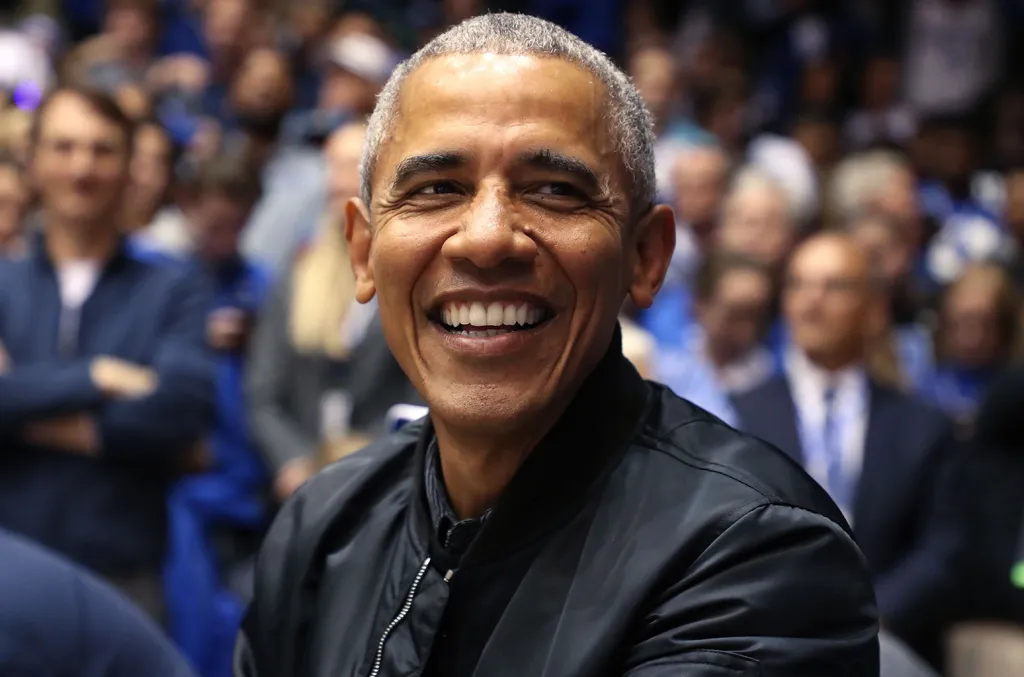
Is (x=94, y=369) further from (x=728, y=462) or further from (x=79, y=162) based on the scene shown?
(x=728, y=462)

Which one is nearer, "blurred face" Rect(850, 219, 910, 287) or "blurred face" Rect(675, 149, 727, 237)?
"blurred face" Rect(850, 219, 910, 287)

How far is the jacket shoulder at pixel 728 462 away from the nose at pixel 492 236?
0.87 ft

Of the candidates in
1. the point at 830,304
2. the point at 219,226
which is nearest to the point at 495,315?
the point at 830,304

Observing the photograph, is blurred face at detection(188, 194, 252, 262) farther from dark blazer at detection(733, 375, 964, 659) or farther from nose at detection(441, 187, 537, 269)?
nose at detection(441, 187, 537, 269)

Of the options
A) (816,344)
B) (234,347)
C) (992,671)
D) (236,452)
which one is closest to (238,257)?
(234,347)

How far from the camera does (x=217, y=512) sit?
4613 mm

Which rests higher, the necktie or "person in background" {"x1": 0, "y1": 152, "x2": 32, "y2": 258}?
"person in background" {"x1": 0, "y1": 152, "x2": 32, "y2": 258}

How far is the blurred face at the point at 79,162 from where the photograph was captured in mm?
3715

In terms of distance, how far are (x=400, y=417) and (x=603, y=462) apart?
72 centimetres

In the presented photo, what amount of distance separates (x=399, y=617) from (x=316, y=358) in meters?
2.66

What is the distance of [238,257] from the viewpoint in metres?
5.14

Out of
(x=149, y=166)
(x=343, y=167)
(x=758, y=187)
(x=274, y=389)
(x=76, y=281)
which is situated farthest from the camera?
(x=149, y=166)

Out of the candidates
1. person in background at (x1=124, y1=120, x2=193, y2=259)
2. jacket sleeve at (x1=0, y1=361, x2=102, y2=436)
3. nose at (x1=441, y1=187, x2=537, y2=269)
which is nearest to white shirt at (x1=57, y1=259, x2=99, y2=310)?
jacket sleeve at (x1=0, y1=361, x2=102, y2=436)

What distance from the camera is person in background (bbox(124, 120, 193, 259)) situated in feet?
18.1
